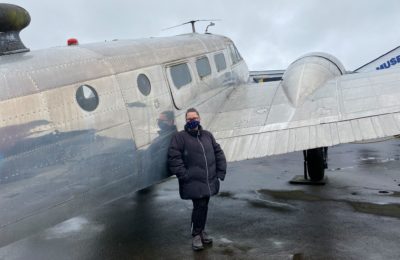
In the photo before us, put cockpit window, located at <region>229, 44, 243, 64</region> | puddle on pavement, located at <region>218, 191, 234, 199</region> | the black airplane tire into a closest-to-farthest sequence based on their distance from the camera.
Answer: puddle on pavement, located at <region>218, 191, 234, 199</region> < the black airplane tire < cockpit window, located at <region>229, 44, 243, 64</region>

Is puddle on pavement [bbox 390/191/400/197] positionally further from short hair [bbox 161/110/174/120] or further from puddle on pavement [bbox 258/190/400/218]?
short hair [bbox 161/110/174/120]

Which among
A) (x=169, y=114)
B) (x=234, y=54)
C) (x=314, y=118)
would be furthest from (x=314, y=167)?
(x=169, y=114)

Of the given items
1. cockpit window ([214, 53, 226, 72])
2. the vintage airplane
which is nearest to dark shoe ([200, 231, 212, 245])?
the vintage airplane

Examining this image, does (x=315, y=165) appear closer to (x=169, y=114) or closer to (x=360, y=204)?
(x=360, y=204)

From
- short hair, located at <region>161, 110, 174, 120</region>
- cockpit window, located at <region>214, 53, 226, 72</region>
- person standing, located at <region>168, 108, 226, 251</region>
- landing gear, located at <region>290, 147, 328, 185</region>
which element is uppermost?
cockpit window, located at <region>214, 53, 226, 72</region>

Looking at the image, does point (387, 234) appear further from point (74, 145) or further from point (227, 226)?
point (74, 145)

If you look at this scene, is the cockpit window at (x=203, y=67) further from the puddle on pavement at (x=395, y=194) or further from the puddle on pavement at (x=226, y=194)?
the puddle on pavement at (x=395, y=194)

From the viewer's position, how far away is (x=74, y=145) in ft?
17.0

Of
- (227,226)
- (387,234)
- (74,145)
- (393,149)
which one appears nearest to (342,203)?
(387,234)

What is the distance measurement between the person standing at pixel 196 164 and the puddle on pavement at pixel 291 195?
3411 millimetres

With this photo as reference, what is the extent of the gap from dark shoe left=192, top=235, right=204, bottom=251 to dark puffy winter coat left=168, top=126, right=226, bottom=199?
71 cm

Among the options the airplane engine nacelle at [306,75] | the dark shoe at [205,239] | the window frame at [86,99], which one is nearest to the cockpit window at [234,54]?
the airplane engine nacelle at [306,75]

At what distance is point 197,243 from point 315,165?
492cm

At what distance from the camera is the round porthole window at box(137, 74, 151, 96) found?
6.30m
